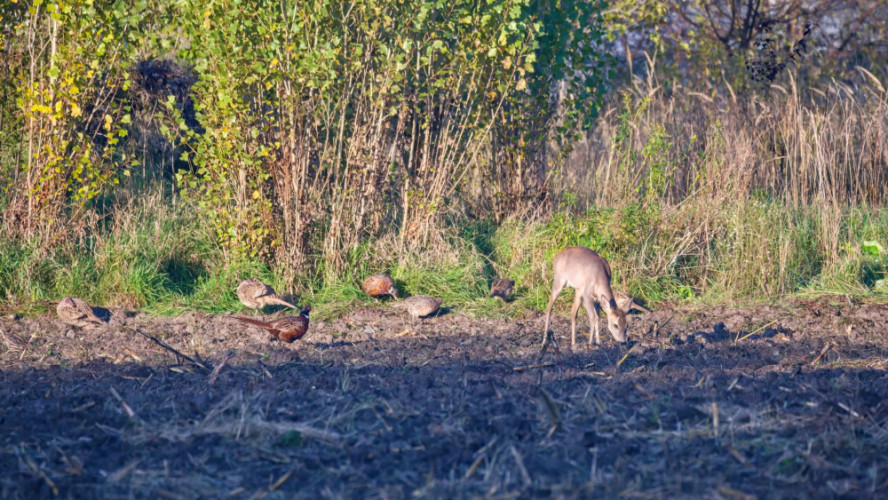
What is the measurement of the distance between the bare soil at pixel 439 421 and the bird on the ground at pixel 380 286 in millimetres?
1606

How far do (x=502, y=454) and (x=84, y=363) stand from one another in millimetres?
3373

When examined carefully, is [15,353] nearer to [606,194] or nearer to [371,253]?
[371,253]

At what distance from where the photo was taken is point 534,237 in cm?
882

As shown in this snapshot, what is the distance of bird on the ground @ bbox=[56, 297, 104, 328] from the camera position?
7148 mm

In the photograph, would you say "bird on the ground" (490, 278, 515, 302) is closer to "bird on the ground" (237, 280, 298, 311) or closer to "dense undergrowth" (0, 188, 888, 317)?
"dense undergrowth" (0, 188, 888, 317)

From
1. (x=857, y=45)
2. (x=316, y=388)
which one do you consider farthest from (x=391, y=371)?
(x=857, y=45)

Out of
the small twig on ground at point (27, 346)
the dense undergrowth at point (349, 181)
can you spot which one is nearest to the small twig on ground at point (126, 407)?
the small twig on ground at point (27, 346)

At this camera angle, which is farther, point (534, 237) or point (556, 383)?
point (534, 237)

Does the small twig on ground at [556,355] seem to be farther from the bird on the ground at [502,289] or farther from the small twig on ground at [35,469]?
the small twig on ground at [35,469]

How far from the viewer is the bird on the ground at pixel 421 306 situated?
24.9 feet

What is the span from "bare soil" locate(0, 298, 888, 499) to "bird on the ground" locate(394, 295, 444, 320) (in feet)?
3.74

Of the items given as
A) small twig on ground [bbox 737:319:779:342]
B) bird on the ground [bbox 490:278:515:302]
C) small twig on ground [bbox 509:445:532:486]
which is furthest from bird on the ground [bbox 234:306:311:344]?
small twig on ground [bbox 737:319:779:342]

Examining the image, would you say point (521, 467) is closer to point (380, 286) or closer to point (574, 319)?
point (574, 319)

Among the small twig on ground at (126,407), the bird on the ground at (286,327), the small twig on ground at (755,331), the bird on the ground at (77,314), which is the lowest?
the bird on the ground at (77,314)
